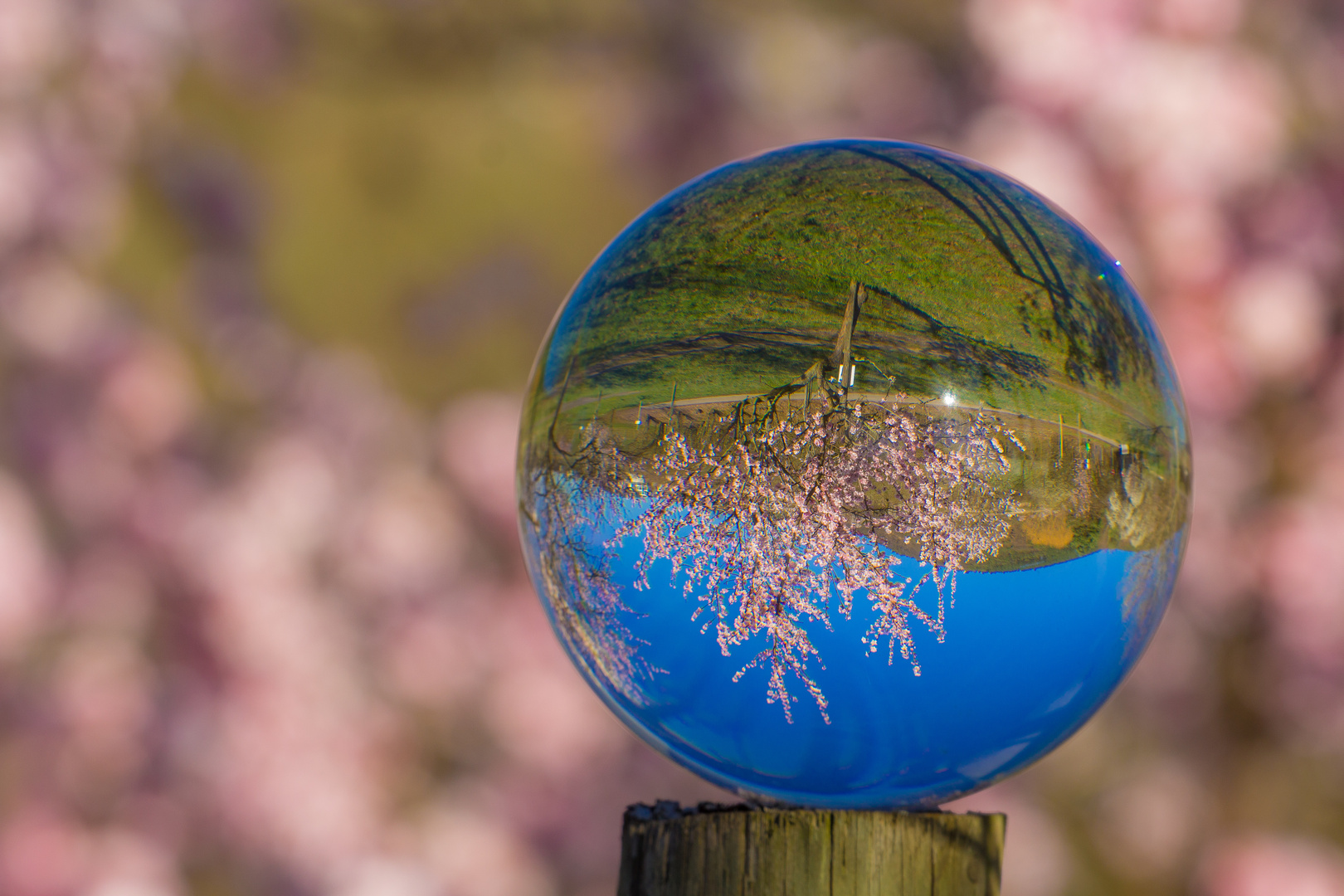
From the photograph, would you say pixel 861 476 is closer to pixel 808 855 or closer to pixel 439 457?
pixel 808 855

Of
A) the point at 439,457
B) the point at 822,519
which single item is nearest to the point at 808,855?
the point at 822,519

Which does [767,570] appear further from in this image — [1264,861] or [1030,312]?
[1264,861]

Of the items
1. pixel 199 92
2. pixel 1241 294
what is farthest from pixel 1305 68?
pixel 199 92

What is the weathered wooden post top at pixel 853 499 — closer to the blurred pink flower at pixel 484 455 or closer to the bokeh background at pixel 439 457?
the bokeh background at pixel 439 457

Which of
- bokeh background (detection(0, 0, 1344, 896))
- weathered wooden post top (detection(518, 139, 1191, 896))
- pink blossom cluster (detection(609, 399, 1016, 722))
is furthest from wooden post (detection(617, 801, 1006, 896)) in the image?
bokeh background (detection(0, 0, 1344, 896))

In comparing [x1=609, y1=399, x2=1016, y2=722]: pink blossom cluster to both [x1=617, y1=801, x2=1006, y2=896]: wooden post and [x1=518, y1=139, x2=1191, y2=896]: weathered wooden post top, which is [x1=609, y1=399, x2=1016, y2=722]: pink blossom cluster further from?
[x1=617, y1=801, x2=1006, y2=896]: wooden post

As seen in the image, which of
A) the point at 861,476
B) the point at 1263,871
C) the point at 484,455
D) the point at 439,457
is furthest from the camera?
the point at 439,457

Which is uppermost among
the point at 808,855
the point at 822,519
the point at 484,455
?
the point at 484,455
